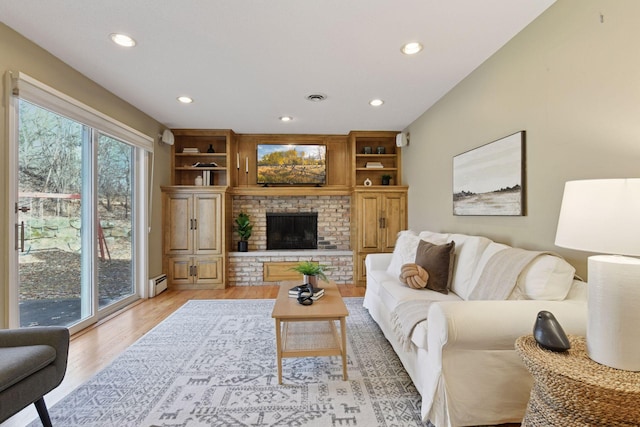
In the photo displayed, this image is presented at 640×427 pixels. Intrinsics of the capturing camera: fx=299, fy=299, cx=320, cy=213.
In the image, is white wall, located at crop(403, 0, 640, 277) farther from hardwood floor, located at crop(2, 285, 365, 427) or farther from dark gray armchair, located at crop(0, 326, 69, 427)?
dark gray armchair, located at crop(0, 326, 69, 427)

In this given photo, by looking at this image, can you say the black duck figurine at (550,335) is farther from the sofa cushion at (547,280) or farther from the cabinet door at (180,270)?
the cabinet door at (180,270)

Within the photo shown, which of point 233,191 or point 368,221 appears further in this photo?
point 233,191

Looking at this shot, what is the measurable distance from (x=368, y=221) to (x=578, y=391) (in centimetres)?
365

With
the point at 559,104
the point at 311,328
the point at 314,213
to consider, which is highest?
the point at 559,104

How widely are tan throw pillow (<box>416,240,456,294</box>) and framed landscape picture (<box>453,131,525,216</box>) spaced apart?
48 centimetres

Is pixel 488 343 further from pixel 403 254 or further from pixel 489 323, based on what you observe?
pixel 403 254

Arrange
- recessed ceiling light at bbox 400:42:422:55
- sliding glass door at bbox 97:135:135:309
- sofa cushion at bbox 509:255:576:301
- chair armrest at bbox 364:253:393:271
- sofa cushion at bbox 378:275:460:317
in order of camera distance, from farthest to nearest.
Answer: chair armrest at bbox 364:253:393:271, sliding glass door at bbox 97:135:135:309, sofa cushion at bbox 378:275:460:317, recessed ceiling light at bbox 400:42:422:55, sofa cushion at bbox 509:255:576:301

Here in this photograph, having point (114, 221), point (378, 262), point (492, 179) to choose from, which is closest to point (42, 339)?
point (114, 221)

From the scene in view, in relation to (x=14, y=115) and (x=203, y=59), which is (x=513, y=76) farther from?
(x=14, y=115)

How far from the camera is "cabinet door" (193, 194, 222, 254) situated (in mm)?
4574

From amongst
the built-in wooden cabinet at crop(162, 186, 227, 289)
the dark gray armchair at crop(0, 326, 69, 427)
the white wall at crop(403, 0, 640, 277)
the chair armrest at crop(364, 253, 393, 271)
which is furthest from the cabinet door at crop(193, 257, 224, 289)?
the white wall at crop(403, 0, 640, 277)

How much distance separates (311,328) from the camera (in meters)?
2.58

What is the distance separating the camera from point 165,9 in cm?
188

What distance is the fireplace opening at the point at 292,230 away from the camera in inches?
202
